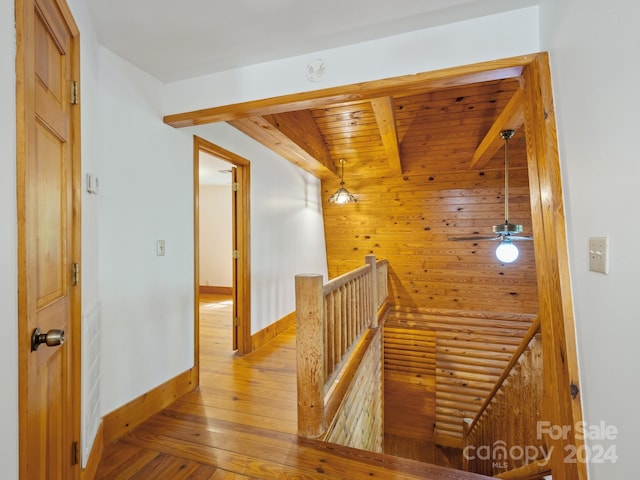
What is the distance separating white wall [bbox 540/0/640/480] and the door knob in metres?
1.75

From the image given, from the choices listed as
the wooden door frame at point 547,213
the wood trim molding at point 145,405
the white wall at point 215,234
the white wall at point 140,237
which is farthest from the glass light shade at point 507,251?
the white wall at point 215,234

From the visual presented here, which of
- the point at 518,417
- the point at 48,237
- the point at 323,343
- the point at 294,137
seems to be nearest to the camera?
the point at 48,237

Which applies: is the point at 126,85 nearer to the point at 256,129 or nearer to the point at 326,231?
the point at 256,129

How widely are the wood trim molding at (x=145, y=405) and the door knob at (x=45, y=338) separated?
1174 millimetres

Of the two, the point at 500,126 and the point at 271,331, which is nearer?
the point at 500,126

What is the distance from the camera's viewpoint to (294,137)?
11.0ft

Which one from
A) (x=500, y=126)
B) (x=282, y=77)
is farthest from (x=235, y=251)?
(x=500, y=126)

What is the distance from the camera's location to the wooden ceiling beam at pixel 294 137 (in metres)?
2.84

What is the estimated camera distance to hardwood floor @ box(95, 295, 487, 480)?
1540 millimetres

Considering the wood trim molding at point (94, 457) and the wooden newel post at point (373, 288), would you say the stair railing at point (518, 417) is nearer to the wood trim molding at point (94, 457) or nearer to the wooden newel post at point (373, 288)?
the wooden newel post at point (373, 288)

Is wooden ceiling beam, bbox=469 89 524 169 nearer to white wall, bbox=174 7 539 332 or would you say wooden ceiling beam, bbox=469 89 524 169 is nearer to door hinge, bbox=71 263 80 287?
white wall, bbox=174 7 539 332

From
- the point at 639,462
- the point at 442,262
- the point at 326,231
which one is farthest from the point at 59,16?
the point at 442,262

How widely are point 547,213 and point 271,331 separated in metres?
2.91

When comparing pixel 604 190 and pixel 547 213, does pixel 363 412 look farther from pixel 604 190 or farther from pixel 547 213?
pixel 604 190
